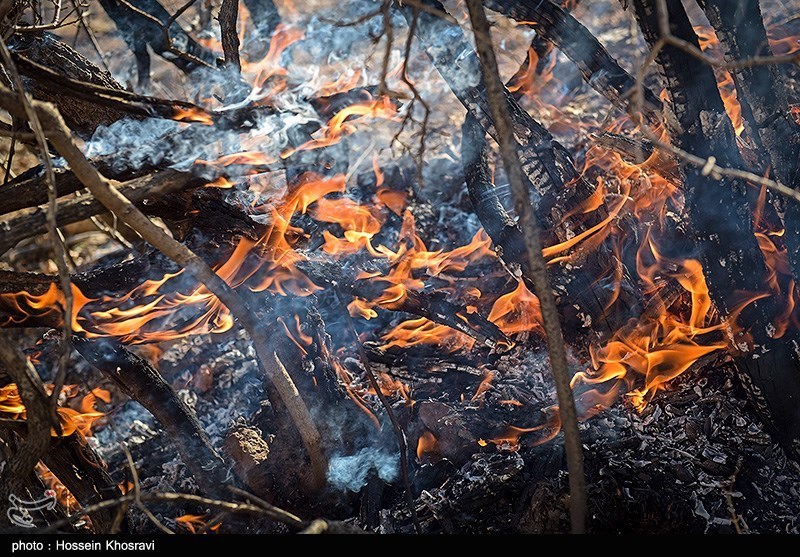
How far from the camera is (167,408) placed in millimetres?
3010

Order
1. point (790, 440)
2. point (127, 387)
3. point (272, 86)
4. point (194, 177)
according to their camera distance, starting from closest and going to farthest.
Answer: point (194, 177)
point (790, 440)
point (127, 387)
point (272, 86)

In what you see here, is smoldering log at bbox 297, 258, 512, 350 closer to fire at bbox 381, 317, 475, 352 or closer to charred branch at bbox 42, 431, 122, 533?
fire at bbox 381, 317, 475, 352

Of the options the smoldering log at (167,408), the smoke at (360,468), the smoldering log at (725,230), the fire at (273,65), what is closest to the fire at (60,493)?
the smoldering log at (167,408)

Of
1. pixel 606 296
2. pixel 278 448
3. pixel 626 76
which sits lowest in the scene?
pixel 278 448

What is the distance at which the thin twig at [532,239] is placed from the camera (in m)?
1.71

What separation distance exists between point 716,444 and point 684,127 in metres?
1.42

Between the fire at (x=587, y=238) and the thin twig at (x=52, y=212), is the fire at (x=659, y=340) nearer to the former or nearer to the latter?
the fire at (x=587, y=238)

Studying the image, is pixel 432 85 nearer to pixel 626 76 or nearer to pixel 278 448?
pixel 626 76

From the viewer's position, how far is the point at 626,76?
10.1 ft

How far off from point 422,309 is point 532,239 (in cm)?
178

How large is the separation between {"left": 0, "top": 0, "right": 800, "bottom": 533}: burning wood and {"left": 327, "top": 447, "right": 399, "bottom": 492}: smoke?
0.01 meters

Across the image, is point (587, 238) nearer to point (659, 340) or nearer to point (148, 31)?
point (659, 340)

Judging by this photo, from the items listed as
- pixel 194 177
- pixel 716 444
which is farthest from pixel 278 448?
pixel 716 444

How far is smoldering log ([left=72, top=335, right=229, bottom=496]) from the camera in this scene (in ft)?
9.55
